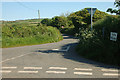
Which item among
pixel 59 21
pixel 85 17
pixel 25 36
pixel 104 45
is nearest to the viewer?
pixel 104 45

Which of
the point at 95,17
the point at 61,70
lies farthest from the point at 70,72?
the point at 95,17

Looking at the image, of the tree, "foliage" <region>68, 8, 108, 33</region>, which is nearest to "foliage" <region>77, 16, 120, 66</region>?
"foliage" <region>68, 8, 108, 33</region>

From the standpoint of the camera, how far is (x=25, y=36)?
2045 centimetres

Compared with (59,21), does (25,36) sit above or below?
below

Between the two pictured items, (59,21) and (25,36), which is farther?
(59,21)

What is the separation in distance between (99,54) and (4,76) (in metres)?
5.90

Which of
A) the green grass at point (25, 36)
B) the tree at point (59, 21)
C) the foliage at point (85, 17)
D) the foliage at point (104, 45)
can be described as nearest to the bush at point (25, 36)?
the green grass at point (25, 36)

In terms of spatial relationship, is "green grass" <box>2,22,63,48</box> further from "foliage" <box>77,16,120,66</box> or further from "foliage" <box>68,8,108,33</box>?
"foliage" <box>77,16,120,66</box>

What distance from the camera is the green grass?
61.0 feet

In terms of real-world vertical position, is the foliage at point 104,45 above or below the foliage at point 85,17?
below

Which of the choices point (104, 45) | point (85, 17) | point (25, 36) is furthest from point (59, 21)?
point (104, 45)

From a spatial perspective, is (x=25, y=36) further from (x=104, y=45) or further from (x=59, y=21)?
(x=59, y=21)

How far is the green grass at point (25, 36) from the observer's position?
18578mm

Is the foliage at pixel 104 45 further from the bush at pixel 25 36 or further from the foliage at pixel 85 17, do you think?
the foliage at pixel 85 17
